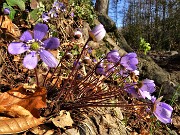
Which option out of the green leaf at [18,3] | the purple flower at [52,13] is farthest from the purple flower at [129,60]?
the purple flower at [52,13]

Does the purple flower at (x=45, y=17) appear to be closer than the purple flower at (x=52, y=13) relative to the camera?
Yes

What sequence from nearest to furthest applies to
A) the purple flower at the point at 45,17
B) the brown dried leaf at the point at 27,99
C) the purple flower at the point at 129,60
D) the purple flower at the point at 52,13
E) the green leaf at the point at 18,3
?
the brown dried leaf at the point at 27,99
the purple flower at the point at 129,60
the green leaf at the point at 18,3
the purple flower at the point at 45,17
the purple flower at the point at 52,13

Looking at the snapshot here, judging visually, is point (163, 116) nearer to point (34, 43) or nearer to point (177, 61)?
point (34, 43)

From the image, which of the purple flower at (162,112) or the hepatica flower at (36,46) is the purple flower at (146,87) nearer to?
the purple flower at (162,112)

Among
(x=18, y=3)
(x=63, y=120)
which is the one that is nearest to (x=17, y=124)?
(x=63, y=120)

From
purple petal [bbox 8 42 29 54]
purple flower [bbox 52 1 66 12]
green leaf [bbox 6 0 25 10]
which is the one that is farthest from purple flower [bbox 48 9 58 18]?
purple petal [bbox 8 42 29 54]

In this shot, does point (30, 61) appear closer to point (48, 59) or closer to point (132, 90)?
point (48, 59)
